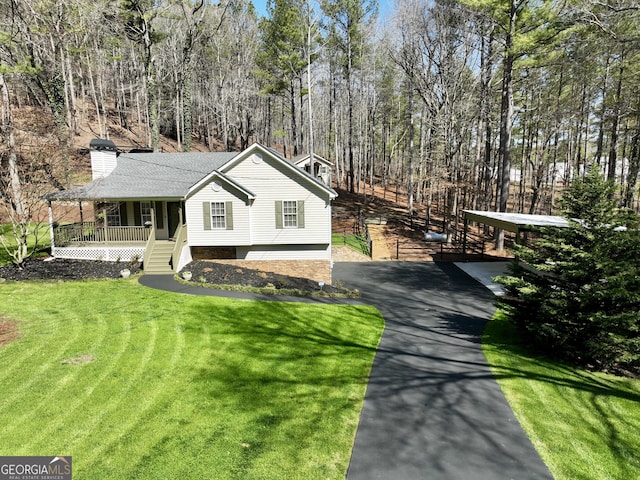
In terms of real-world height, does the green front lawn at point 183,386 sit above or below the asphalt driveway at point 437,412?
above

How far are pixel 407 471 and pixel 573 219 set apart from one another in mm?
8086

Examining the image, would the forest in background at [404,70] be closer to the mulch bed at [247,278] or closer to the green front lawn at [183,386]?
the mulch bed at [247,278]

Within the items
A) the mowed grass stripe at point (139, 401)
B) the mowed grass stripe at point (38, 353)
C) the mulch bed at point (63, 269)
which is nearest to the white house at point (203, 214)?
the mulch bed at point (63, 269)

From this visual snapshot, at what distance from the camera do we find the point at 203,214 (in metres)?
17.8

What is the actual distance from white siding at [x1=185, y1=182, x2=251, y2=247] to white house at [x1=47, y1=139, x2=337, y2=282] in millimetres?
48

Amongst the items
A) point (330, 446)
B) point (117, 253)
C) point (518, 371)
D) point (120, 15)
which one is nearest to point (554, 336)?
point (518, 371)

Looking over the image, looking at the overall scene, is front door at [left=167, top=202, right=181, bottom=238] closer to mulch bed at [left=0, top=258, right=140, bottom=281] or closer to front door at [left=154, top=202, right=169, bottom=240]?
front door at [left=154, top=202, right=169, bottom=240]

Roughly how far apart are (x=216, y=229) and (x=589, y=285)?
48.7 feet

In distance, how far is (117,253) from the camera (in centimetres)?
1767

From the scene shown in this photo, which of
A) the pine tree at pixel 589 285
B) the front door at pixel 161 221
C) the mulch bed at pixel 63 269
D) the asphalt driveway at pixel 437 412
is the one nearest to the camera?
the asphalt driveway at pixel 437 412

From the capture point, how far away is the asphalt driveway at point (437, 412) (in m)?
5.47

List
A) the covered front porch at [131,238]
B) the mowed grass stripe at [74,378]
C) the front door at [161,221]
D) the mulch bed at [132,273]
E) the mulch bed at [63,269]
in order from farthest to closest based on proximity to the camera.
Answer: the front door at [161,221], the covered front porch at [131,238], the mulch bed at [132,273], the mulch bed at [63,269], the mowed grass stripe at [74,378]

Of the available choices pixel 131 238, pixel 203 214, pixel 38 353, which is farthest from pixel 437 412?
pixel 131 238

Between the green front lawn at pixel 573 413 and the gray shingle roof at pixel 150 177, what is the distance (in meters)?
15.2
